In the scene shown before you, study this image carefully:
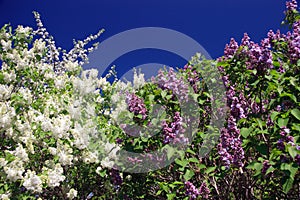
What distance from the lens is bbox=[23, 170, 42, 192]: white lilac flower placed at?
2982 mm

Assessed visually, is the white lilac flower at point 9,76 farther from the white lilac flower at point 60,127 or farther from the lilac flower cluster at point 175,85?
the lilac flower cluster at point 175,85

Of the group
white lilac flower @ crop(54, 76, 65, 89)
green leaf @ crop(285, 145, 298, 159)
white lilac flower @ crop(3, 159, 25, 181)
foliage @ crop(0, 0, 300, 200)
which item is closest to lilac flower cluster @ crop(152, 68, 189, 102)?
foliage @ crop(0, 0, 300, 200)

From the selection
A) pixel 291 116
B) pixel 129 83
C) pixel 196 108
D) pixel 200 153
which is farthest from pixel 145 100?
pixel 129 83

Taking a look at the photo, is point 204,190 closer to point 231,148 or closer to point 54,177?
point 231,148

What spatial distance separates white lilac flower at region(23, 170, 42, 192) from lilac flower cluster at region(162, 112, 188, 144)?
3.71 ft

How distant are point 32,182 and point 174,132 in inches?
50.3

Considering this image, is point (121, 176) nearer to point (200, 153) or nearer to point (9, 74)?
point (200, 153)

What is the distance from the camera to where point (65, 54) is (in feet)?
26.3

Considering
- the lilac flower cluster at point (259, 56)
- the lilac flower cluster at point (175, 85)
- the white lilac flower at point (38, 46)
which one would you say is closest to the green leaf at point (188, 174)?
the lilac flower cluster at point (175, 85)

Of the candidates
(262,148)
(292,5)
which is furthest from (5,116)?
(292,5)

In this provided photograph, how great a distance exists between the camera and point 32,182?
299 cm

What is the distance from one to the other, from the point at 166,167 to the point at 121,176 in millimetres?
555

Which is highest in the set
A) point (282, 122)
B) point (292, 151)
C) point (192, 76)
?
point (192, 76)

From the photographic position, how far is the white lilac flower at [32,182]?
2.98m
